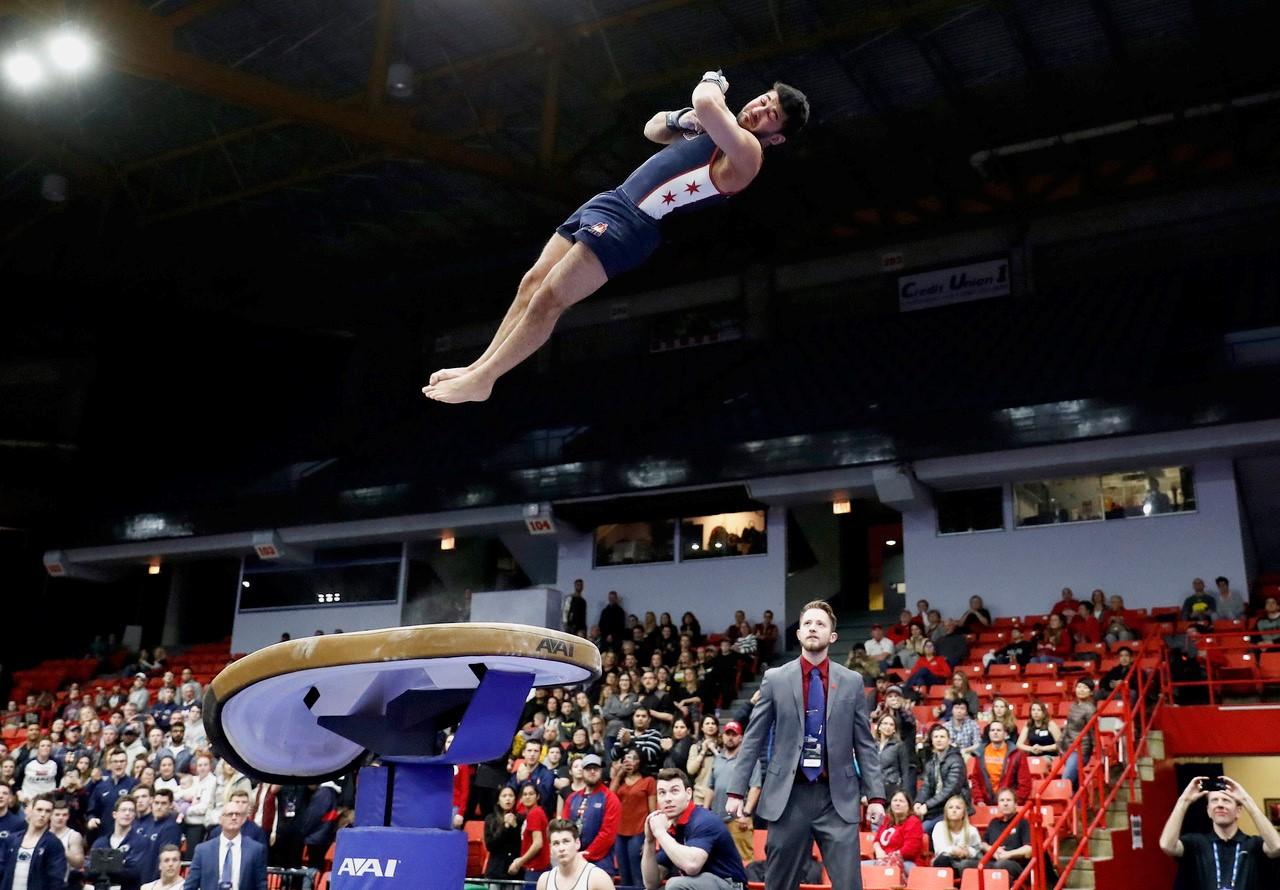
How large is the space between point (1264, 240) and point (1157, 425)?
4.96 m

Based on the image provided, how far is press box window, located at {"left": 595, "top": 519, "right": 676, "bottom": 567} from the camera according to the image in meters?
19.8

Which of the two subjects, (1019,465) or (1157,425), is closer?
(1157,425)

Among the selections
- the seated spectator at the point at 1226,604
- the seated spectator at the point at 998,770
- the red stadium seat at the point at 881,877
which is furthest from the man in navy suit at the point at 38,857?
the seated spectator at the point at 1226,604

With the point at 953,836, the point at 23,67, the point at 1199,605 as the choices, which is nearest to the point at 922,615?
the point at 1199,605

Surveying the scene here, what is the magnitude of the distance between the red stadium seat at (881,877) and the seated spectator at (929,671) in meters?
4.98

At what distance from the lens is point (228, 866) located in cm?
680

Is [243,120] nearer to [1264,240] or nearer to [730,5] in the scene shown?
[730,5]

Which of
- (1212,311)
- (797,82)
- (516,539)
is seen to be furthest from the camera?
(516,539)

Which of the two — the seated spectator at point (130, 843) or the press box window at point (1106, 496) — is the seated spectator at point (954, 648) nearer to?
the press box window at point (1106, 496)

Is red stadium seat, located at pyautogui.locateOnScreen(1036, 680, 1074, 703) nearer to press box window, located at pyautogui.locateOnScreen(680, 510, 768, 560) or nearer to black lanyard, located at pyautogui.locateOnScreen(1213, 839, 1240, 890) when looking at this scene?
black lanyard, located at pyautogui.locateOnScreen(1213, 839, 1240, 890)

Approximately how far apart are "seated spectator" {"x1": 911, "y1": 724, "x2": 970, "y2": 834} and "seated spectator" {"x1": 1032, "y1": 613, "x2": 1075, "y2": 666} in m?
4.48

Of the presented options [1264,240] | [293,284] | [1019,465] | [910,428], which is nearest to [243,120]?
[293,284]

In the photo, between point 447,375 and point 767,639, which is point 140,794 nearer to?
point 447,375

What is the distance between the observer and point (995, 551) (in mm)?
17031
